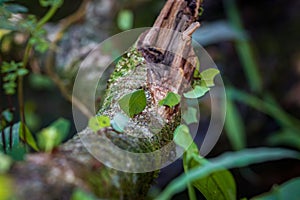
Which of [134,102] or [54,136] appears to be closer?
[134,102]

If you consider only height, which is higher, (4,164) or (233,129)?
(4,164)

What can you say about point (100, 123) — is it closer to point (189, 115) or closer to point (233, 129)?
point (189, 115)

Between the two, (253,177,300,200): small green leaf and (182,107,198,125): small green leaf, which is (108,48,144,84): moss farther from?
(253,177,300,200): small green leaf

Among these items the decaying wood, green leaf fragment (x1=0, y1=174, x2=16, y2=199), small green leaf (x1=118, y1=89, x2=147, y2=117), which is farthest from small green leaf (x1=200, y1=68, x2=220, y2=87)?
green leaf fragment (x1=0, y1=174, x2=16, y2=199)

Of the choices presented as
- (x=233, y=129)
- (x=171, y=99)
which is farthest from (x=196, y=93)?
(x=233, y=129)

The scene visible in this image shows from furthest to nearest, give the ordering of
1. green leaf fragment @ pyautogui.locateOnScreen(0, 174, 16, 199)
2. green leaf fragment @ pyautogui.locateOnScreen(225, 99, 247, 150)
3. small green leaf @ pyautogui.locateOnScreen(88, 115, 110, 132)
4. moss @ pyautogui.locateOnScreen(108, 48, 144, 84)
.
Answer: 1. green leaf fragment @ pyautogui.locateOnScreen(225, 99, 247, 150)
2. moss @ pyautogui.locateOnScreen(108, 48, 144, 84)
3. small green leaf @ pyautogui.locateOnScreen(88, 115, 110, 132)
4. green leaf fragment @ pyautogui.locateOnScreen(0, 174, 16, 199)

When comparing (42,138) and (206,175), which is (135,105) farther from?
(42,138)
